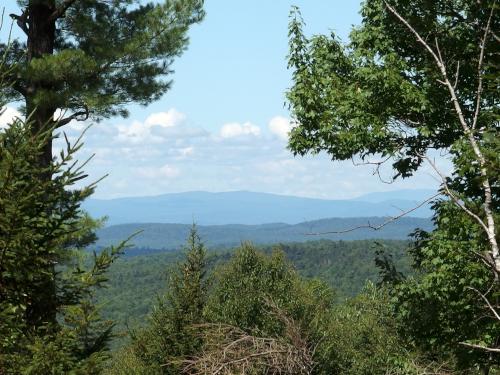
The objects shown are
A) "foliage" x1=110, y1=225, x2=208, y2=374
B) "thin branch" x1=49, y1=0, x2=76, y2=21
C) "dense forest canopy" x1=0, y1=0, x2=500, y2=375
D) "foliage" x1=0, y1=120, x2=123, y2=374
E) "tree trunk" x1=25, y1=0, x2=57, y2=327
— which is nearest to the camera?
"foliage" x1=0, y1=120, x2=123, y2=374

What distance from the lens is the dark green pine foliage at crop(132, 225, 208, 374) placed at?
2852 cm

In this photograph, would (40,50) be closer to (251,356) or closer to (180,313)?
(251,356)

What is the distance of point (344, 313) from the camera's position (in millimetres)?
60562

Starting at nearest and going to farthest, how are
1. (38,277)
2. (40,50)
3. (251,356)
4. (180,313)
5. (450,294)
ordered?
(38,277)
(450,294)
(251,356)
(40,50)
(180,313)

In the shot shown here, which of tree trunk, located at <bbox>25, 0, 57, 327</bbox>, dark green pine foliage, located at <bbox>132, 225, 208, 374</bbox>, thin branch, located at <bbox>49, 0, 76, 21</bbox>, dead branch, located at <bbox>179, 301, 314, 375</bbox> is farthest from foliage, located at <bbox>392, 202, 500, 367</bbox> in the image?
dark green pine foliage, located at <bbox>132, 225, 208, 374</bbox>

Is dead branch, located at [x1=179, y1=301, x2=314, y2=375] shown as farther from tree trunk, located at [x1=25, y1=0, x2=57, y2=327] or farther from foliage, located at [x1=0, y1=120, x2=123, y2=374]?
foliage, located at [x1=0, y1=120, x2=123, y2=374]

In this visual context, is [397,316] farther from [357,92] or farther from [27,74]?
[27,74]

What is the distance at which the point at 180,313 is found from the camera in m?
28.8

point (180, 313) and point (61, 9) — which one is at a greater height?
point (61, 9)

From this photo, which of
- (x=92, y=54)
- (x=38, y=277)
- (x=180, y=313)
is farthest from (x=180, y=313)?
(x=38, y=277)

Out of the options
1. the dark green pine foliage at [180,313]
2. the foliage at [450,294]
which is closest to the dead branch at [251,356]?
the foliage at [450,294]

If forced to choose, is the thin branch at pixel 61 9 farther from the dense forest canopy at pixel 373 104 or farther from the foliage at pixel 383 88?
the foliage at pixel 383 88

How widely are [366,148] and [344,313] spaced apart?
146 ft

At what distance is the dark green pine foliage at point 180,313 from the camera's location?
1123 inches
